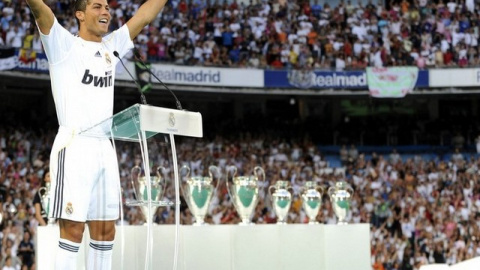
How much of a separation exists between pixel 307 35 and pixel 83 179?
846 inches

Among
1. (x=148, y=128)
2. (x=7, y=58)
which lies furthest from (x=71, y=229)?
(x=7, y=58)

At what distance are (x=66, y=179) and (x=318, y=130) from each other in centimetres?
2308

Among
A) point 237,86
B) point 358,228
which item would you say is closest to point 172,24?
point 237,86

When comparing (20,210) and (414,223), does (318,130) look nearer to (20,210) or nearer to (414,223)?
(414,223)

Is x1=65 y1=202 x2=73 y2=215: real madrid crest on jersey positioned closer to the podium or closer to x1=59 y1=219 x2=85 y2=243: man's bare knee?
x1=59 y1=219 x2=85 y2=243: man's bare knee

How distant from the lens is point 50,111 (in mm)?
24688

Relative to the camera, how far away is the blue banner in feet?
83.4

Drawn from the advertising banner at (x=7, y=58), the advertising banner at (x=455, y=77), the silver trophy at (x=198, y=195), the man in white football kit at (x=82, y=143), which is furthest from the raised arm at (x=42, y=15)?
the advertising banner at (x=455, y=77)

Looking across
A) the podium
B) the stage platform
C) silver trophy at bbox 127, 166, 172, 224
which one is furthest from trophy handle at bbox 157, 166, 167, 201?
the stage platform

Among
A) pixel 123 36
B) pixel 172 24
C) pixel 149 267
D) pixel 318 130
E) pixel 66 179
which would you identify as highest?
pixel 172 24

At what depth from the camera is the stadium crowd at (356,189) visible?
17.7 meters

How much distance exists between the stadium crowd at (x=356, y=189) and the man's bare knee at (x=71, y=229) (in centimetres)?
945

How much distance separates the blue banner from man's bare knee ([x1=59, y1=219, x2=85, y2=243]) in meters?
20.4

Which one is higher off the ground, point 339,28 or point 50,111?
point 339,28
